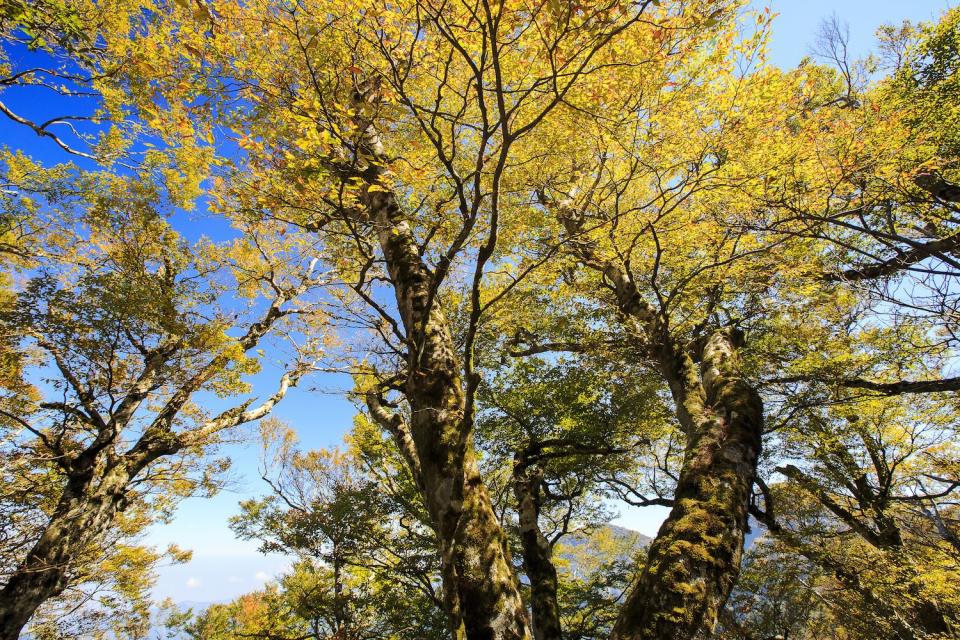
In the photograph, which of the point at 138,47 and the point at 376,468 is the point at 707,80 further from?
the point at 376,468

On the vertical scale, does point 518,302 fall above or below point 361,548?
above

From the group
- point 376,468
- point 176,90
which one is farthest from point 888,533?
point 176,90

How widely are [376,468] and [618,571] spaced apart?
710 cm

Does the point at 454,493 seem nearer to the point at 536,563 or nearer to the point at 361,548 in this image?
the point at 536,563

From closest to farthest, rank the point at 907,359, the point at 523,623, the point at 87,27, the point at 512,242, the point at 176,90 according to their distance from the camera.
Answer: the point at 523,623, the point at 176,90, the point at 87,27, the point at 512,242, the point at 907,359

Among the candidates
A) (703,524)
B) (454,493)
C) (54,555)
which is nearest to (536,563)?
(703,524)

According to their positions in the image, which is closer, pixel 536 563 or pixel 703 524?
pixel 703 524

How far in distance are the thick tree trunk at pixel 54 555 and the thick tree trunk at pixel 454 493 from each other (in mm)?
6500

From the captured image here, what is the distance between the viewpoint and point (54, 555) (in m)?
6.09

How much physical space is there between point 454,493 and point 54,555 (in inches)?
310

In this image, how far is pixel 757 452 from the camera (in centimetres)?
380

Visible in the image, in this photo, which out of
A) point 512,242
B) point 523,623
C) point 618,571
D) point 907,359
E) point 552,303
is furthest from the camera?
point 618,571

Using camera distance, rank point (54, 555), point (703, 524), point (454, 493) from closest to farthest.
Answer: point (454, 493) → point (703, 524) → point (54, 555)

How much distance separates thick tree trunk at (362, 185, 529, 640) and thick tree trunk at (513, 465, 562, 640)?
12.2 feet
